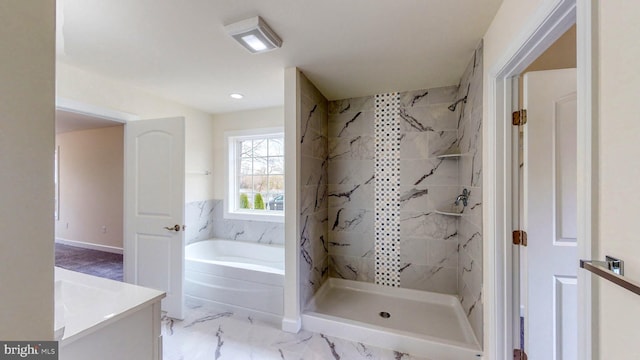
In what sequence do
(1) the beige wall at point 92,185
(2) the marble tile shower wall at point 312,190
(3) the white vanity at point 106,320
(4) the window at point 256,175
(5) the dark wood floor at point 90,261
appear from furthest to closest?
(1) the beige wall at point 92,185
(5) the dark wood floor at point 90,261
(4) the window at point 256,175
(2) the marble tile shower wall at point 312,190
(3) the white vanity at point 106,320

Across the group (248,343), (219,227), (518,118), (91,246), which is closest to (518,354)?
(518,118)

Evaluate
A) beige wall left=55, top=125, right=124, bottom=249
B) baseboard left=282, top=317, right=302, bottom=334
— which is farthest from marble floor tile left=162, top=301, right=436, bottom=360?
beige wall left=55, top=125, right=124, bottom=249

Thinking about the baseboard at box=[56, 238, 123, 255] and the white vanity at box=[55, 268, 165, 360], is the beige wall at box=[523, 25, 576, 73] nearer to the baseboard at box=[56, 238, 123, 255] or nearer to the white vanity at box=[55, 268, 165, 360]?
the white vanity at box=[55, 268, 165, 360]

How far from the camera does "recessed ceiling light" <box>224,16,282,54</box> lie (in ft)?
5.00

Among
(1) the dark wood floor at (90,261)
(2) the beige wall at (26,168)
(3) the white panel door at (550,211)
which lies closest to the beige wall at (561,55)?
(3) the white panel door at (550,211)

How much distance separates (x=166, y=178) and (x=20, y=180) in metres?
2.32

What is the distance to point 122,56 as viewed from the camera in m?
1.97

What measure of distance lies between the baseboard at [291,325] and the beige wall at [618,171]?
6.34ft

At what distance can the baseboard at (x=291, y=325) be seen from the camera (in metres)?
2.17

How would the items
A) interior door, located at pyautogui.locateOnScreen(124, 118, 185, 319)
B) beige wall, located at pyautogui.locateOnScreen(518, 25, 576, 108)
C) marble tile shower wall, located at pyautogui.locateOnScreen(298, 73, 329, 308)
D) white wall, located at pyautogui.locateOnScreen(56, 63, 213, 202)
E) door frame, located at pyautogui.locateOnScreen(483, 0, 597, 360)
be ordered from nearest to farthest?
door frame, located at pyautogui.locateOnScreen(483, 0, 597, 360), beige wall, located at pyautogui.locateOnScreen(518, 25, 576, 108), white wall, located at pyautogui.locateOnScreen(56, 63, 213, 202), marble tile shower wall, located at pyautogui.locateOnScreen(298, 73, 329, 308), interior door, located at pyautogui.locateOnScreen(124, 118, 185, 319)

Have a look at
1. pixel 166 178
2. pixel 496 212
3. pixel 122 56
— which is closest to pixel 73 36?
pixel 122 56

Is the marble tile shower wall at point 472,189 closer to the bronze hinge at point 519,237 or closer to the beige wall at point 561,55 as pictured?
the bronze hinge at point 519,237

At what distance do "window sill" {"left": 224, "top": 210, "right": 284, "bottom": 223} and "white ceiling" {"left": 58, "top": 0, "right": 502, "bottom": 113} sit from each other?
5.38 feet

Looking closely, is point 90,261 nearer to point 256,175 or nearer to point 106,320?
point 256,175
